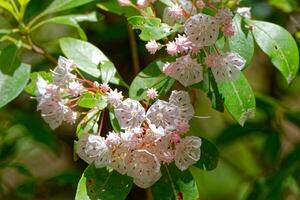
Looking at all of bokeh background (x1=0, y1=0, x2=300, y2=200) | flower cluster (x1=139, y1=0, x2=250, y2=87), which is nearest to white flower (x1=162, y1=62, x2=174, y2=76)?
flower cluster (x1=139, y1=0, x2=250, y2=87)

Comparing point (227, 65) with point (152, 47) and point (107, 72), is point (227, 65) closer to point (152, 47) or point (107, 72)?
point (152, 47)

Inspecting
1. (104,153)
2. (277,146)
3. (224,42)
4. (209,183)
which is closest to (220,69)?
(224,42)

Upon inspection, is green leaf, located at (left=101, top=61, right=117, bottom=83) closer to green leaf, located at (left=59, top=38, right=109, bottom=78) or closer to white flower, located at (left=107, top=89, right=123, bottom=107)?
green leaf, located at (left=59, top=38, right=109, bottom=78)

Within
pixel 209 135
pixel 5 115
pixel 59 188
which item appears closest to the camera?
pixel 5 115

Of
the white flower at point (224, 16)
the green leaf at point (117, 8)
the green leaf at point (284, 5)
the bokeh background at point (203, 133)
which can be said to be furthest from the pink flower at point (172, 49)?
the green leaf at point (284, 5)

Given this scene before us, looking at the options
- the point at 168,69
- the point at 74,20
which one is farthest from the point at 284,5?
the point at 168,69

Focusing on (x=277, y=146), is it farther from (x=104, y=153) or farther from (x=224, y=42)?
(x=104, y=153)
